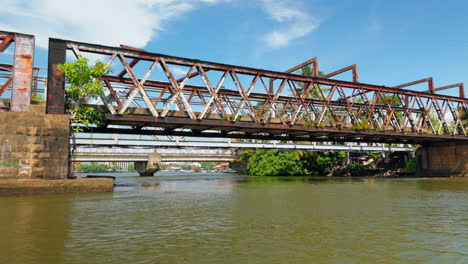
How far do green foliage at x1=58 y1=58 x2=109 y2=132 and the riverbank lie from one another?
3.68 m

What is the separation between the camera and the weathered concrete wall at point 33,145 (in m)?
16.0

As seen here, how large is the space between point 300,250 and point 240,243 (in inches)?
45.1

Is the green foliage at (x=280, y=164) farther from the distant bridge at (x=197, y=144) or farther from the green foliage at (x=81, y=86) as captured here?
the green foliage at (x=81, y=86)

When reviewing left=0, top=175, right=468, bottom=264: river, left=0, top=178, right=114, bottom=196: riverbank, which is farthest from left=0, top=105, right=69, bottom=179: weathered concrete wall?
left=0, top=175, right=468, bottom=264: river

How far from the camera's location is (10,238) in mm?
6898

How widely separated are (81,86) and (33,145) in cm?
435

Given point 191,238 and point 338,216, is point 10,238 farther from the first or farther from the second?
point 338,216

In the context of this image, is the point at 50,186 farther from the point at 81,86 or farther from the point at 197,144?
the point at 197,144

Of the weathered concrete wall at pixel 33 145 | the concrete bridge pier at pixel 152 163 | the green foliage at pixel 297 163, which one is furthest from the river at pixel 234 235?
the concrete bridge pier at pixel 152 163

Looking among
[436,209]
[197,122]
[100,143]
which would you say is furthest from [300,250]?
[100,143]

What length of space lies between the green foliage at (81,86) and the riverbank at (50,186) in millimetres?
3677

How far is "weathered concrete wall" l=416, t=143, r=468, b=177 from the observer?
38625mm

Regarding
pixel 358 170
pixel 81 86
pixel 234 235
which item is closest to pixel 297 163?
pixel 358 170

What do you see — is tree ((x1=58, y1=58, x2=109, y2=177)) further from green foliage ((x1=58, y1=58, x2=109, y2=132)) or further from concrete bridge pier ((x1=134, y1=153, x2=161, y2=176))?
concrete bridge pier ((x1=134, y1=153, x2=161, y2=176))
